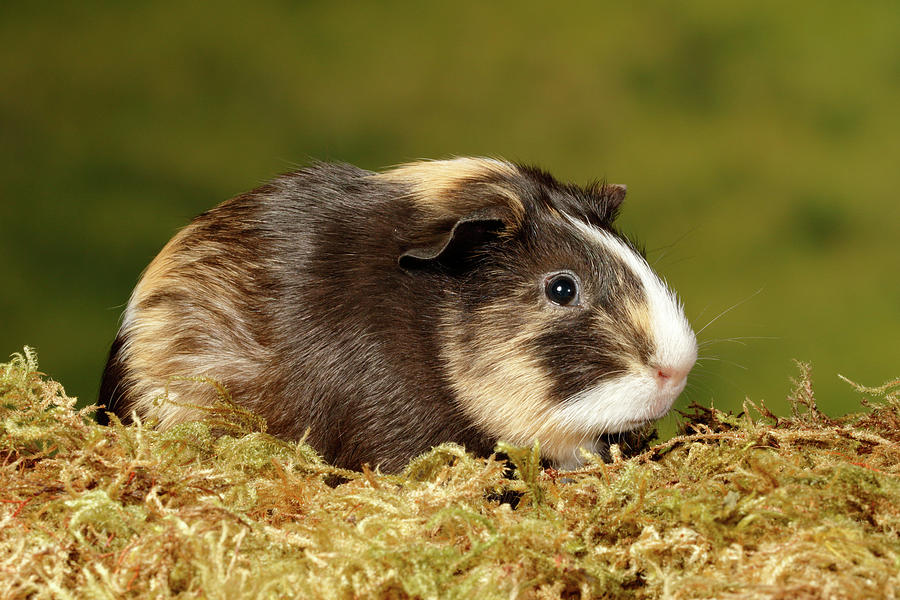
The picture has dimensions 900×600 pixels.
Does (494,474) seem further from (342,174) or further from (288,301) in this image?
(342,174)

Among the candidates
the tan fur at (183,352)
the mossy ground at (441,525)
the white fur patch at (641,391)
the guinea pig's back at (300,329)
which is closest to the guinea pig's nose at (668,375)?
the white fur patch at (641,391)

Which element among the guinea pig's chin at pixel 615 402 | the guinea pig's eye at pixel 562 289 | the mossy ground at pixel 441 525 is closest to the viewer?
the mossy ground at pixel 441 525

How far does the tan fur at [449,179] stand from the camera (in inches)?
91.2

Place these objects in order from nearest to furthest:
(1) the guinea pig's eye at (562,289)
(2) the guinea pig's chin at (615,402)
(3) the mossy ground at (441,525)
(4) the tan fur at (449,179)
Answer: (3) the mossy ground at (441,525) → (2) the guinea pig's chin at (615,402) → (1) the guinea pig's eye at (562,289) → (4) the tan fur at (449,179)

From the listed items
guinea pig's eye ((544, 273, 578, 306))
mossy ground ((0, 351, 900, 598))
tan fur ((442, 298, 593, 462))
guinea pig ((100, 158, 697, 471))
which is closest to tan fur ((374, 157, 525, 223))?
guinea pig ((100, 158, 697, 471))

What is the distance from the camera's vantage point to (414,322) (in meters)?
2.27

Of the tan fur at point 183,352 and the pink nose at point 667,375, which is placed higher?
the pink nose at point 667,375

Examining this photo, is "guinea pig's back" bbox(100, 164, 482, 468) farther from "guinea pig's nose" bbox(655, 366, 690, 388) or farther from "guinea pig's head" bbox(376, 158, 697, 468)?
"guinea pig's nose" bbox(655, 366, 690, 388)

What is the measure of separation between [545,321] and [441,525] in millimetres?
750

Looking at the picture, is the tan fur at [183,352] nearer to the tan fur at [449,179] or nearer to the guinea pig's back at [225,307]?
the guinea pig's back at [225,307]

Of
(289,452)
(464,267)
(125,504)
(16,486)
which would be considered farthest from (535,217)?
(16,486)

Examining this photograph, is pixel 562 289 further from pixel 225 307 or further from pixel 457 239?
pixel 225 307

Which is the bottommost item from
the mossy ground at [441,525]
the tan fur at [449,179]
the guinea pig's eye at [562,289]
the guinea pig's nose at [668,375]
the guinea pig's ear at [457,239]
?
the mossy ground at [441,525]

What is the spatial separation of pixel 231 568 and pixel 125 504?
402 mm
